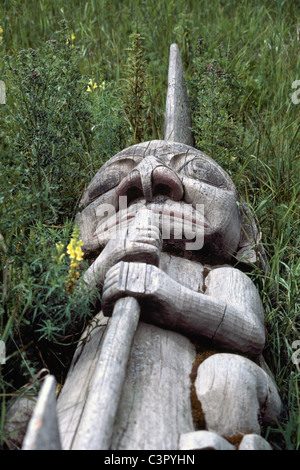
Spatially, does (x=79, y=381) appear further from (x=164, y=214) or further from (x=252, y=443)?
(x=164, y=214)

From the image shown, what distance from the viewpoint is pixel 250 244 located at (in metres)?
3.42

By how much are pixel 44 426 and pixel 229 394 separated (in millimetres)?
878

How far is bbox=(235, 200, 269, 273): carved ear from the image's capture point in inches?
132

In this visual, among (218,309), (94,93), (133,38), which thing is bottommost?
(218,309)

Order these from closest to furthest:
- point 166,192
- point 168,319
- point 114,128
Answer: point 168,319 → point 166,192 → point 114,128

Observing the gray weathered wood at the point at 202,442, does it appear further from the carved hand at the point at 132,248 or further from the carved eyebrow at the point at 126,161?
the carved eyebrow at the point at 126,161

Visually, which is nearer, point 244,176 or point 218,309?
point 218,309

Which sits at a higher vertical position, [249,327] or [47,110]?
[47,110]

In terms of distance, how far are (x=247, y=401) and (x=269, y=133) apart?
Result: 300 centimetres

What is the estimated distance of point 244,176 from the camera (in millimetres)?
4188

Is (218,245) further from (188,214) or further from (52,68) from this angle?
(52,68)

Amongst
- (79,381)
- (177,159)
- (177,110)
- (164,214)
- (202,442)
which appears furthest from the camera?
(177,110)

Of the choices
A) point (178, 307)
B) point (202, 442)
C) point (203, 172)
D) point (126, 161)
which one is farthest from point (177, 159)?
point (202, 442)

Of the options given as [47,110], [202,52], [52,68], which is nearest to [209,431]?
[47,110]
